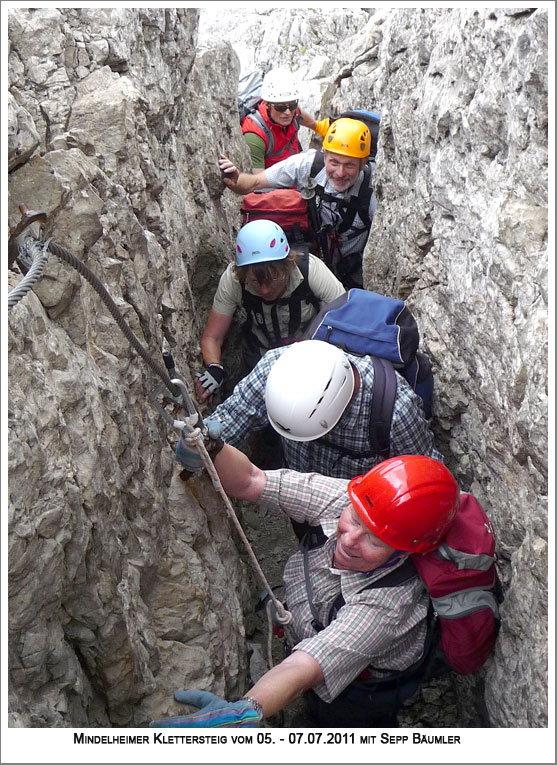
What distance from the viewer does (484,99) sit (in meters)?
4.48

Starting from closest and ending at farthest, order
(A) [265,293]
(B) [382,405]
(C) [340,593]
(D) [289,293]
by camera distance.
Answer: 1. (C) [340,593]
2. (B) [382,405]
3. (A) [265,293]
4. (D) [289,293]

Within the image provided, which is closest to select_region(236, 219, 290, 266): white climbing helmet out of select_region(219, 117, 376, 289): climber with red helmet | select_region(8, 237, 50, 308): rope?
select_region(219, 117, 376, 289): climber with red helmet

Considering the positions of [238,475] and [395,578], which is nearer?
[395,578]

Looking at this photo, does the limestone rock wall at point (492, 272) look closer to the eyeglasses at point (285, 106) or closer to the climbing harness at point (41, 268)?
the climbing harness at point (41, 268)

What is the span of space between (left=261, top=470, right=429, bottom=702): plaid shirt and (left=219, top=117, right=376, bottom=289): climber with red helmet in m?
3.74

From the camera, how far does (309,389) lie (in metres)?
4.49

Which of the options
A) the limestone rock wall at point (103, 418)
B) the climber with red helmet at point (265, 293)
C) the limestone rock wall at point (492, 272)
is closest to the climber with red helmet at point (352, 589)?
the limestone rock wall at point (103, 418)

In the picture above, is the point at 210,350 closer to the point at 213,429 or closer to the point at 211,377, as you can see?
the point at 211,377

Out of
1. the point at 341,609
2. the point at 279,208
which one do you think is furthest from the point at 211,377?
the point at 341,609

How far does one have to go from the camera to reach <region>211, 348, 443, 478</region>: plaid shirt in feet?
15.8

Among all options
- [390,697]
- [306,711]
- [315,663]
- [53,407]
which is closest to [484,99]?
[53,407]

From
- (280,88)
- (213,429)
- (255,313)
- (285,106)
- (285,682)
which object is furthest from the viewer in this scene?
Result: (285,106)

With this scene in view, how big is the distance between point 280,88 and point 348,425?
5.17 m

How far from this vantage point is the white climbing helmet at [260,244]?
5852mm
